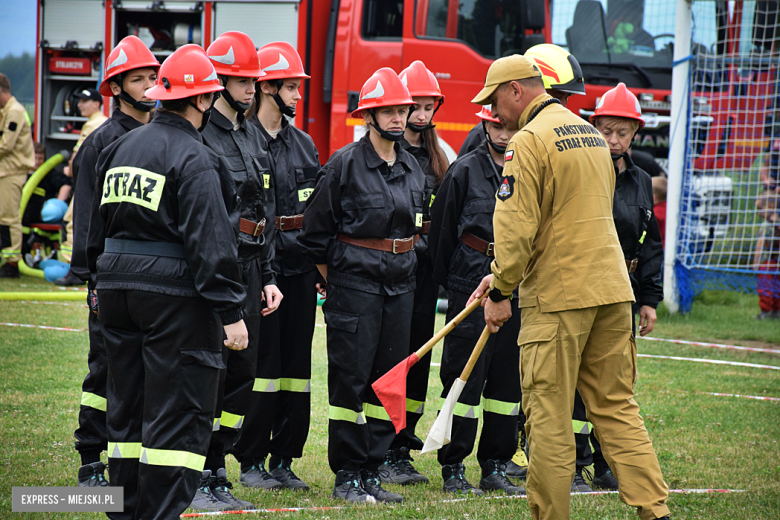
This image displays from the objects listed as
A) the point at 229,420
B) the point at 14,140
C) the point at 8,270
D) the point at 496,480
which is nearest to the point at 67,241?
the point at 8,270

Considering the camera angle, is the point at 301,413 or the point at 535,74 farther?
the point at 301,413

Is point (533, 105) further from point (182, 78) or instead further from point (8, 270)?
point (8, 270)

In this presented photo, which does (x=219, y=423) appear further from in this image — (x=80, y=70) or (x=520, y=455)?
(x=80, y=70)

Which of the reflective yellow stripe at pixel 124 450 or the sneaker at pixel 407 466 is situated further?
the sneaker at pixel 407 466

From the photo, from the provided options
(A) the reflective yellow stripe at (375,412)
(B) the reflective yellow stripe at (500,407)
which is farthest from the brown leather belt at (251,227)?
(B) the reflective yellow stripe at (500,407)

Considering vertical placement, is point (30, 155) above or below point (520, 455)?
above

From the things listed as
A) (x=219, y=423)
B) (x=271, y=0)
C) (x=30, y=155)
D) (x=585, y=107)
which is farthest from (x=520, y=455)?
(x=30, y=155)

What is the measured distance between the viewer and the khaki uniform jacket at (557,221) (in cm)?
353

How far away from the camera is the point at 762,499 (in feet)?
14.4

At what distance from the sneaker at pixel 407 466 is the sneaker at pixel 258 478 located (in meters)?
0.79

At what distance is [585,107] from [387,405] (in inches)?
282

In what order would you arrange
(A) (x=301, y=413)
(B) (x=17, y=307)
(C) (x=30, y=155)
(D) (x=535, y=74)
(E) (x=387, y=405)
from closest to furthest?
(D) (x=535, y=74) < (E) (x=387, y=405) < (A) (x=301, y=413) < (B) (x=17, y=307) < (C) (x=30, y=155)

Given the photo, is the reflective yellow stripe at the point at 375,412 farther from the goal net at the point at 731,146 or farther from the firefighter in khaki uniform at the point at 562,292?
the goal net at the point at 731,146

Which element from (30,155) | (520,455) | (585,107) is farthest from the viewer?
(30,155)
